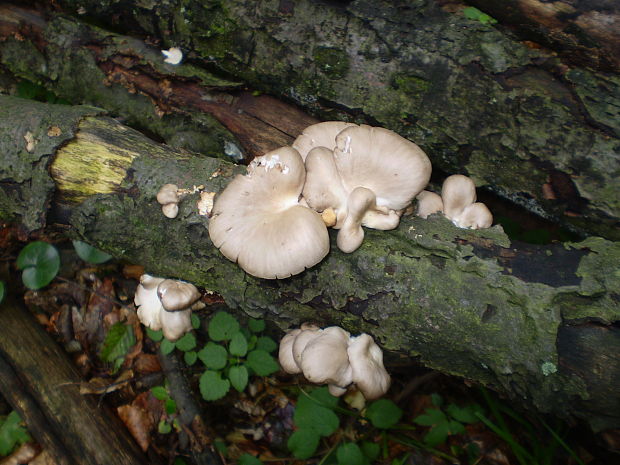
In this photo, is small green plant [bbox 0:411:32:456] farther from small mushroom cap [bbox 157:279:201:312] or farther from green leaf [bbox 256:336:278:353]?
green leaf [bbox 256:336:278:353]

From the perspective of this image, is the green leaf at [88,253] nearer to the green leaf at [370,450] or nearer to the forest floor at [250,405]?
the forest floor at [250,405]

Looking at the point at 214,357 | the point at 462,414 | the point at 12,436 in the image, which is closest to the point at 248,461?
the point at 214,357

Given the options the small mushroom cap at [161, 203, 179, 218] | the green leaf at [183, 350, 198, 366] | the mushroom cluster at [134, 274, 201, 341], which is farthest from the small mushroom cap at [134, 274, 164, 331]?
the small mushroom cap at [161, 203, 179, 218]

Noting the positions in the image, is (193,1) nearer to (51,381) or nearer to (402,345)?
(402,345)

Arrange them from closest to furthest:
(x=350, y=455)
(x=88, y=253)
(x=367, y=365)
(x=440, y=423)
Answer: (x=367, y=365), (x=350, y=455), (x=440, y=423), (x=88, y=253)

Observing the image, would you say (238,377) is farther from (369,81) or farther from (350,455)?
(369,81)

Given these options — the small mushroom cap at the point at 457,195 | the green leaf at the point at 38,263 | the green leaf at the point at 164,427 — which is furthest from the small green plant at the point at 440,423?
the green leaf at the point at 38,263

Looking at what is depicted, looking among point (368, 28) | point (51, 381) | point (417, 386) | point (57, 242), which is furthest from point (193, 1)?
point (417, 386)
